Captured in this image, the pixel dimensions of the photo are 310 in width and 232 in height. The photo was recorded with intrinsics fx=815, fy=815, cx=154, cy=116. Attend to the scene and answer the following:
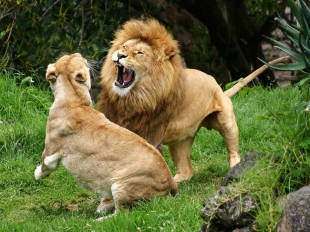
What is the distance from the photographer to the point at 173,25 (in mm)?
12195

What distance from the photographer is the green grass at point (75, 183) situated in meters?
5.60

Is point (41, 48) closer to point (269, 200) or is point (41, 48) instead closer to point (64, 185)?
point (64, 185)

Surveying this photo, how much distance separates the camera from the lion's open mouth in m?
7.26

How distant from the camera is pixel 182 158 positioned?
318 inches

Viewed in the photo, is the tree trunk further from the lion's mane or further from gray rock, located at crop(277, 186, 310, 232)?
gray rock, located at crop(277, 186, 310, 232)

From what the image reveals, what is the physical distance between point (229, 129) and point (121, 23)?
10.4 ft

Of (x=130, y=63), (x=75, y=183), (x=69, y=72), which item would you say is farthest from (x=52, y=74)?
(x=75, y=183)

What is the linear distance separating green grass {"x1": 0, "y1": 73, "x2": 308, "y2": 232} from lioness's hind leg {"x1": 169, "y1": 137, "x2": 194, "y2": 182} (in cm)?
15

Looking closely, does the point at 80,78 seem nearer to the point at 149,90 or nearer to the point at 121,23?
the point at 149,90

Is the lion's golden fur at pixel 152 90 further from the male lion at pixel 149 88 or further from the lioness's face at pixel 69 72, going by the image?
the lioness's face at pixel 69 72

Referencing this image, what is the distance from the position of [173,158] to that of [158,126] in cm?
84

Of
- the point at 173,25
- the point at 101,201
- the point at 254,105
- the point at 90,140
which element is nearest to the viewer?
the point at 90,140

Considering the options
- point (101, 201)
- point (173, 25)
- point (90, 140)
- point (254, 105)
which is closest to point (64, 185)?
point (101, 201)

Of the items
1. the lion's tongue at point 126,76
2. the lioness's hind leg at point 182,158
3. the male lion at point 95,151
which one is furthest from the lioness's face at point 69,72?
the lioness's hind leg at point 182,158
